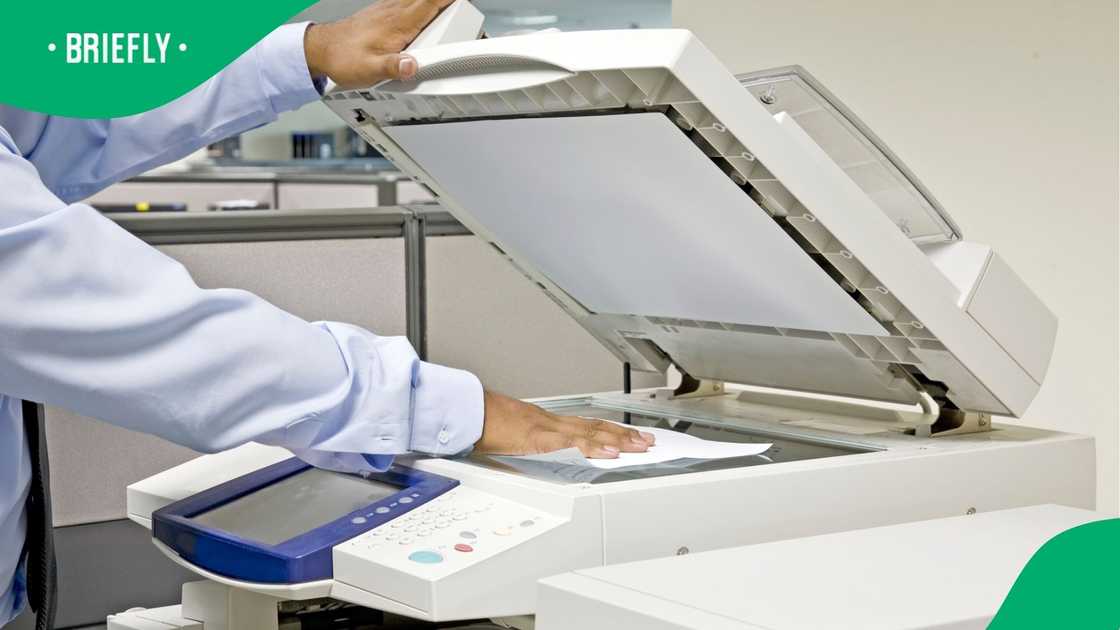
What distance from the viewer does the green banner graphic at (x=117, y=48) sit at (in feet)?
3.74

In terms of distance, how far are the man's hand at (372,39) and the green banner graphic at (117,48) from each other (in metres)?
0.16

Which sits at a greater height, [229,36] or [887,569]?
[229,36]

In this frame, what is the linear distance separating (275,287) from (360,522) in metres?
0.86

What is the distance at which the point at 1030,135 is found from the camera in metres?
2.41

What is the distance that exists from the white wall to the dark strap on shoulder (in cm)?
191

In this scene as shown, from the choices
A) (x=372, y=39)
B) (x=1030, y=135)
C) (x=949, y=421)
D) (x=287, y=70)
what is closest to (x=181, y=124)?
(x=287, y=70)

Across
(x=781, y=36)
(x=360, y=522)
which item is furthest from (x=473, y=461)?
(x=781, y=36)

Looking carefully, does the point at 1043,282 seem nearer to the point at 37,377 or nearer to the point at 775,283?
the point at 775,283

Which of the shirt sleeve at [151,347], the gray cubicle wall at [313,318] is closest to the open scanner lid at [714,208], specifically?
the shirt sleeve at [151,347]

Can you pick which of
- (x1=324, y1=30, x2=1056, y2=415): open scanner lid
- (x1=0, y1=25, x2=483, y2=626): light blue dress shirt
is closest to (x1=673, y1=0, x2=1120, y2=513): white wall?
(x1=324, y1=30, x2=1056, y2=415): open scanner lid

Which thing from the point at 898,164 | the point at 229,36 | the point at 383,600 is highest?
the point at 229,36

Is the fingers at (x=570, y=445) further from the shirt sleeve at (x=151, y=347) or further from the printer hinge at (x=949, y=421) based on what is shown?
the printer hinge at (x=949, y=421)

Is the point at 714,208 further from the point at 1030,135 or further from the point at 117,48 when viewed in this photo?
the point at 1030,135

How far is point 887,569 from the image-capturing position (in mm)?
799
